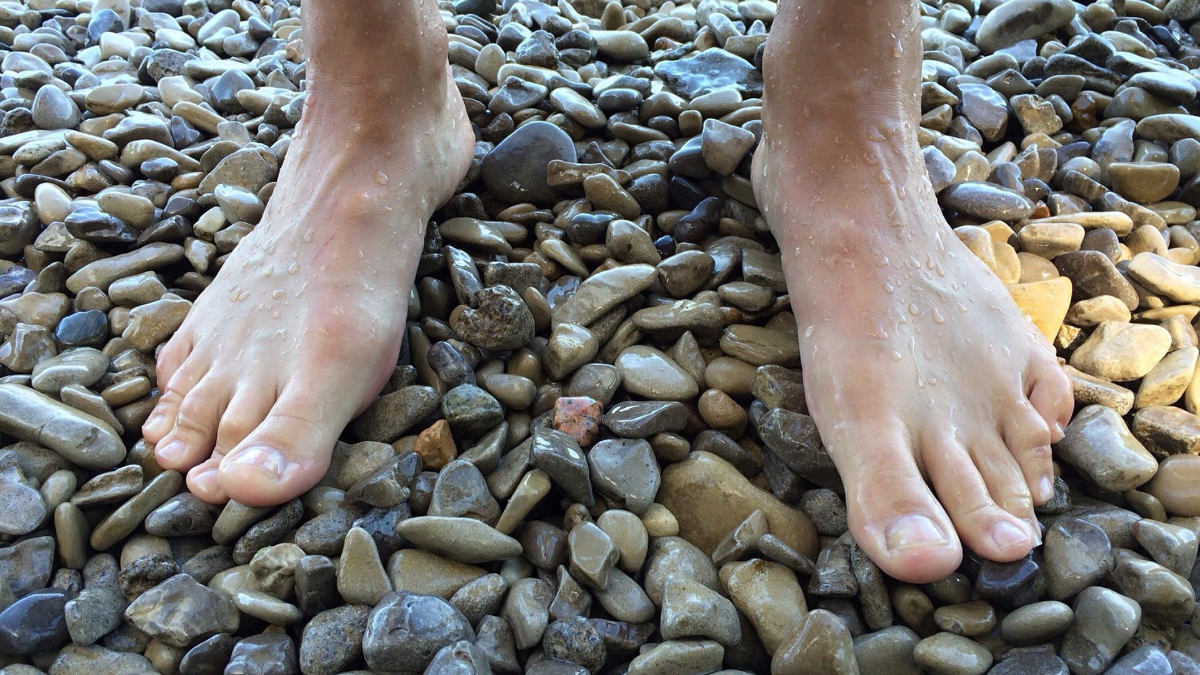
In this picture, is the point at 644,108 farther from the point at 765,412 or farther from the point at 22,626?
the point at 22,626

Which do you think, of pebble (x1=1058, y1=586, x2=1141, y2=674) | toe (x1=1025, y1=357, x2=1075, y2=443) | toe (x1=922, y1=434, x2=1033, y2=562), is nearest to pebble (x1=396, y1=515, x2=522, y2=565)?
toe (x1=922, y1=434, x2=1033, y2=562)

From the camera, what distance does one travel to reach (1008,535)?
106cm

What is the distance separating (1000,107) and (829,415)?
133 cm

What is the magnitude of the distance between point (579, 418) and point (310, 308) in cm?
50

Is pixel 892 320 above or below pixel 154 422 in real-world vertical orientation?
above

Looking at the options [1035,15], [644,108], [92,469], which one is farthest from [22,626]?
[1035,15]

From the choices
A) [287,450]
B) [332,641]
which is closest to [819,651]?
[332,641]

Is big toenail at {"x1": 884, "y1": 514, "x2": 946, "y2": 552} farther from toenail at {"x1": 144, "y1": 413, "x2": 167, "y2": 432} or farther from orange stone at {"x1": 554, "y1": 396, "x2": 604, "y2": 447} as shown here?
toenail at {"x1": 144, "y1": 413, "x2": 167, "y2": 432}

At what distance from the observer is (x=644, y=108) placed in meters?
2.08

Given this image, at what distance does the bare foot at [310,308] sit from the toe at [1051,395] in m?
1.08

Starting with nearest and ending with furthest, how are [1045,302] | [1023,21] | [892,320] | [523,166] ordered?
1. [892,320]
2. [1045,302]
3. [523,166]
4. [1023,21]

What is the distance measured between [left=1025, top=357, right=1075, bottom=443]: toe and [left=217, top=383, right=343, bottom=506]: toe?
112 cm

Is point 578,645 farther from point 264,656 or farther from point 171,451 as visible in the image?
point 171,451

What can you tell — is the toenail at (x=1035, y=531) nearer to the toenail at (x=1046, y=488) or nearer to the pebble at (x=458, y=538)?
the toenail at (x=1046, y=488)
